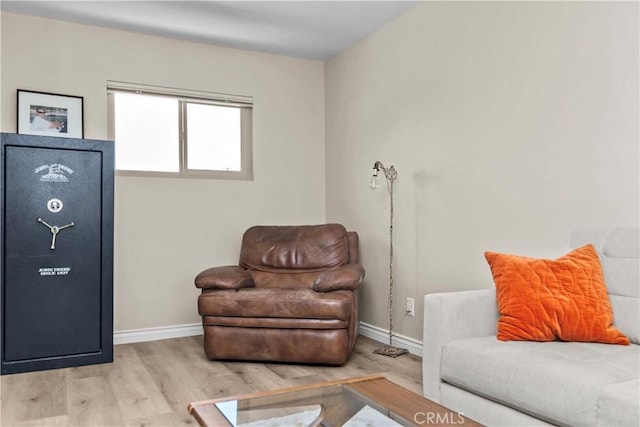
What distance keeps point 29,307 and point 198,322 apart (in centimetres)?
134

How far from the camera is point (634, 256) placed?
203 centimetres

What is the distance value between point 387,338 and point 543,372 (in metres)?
2.16

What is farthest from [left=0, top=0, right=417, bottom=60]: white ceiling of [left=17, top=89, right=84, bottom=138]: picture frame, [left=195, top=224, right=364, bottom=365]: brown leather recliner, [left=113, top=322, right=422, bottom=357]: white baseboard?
[left=113, top=322, right=422, bottom=357]: white baseboard

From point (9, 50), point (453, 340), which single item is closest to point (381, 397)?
point (453, 340)

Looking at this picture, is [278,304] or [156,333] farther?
[156,333]

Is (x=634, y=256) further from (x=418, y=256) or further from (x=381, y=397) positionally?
(x=418, y=256)

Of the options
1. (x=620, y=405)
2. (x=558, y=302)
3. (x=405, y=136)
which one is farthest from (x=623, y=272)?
(x=405, y=136)

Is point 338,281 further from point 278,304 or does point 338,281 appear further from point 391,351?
point 391,351

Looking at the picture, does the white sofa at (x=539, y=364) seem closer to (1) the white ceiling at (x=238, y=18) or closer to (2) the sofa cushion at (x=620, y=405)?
(2) the sofa cushion at (x=620, y=405)

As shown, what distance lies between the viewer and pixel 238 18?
3.68 meters

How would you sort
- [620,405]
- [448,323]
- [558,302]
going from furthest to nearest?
[448,323], [558,302], [620,405]

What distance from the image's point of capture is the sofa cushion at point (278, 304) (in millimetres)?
3123

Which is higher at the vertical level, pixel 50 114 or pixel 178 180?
pixel 50 114

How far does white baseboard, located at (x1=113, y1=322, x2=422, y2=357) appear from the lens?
3789 mm
